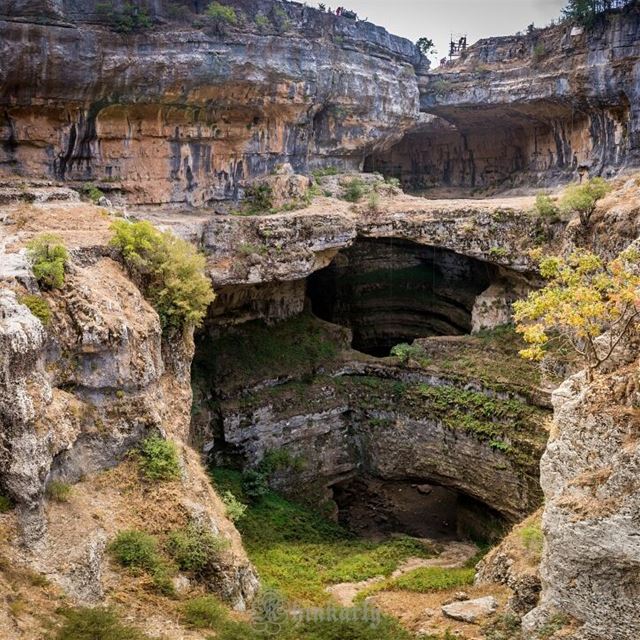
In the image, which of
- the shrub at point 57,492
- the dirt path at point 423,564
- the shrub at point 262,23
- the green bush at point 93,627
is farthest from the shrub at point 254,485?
the shrub at point 262,23

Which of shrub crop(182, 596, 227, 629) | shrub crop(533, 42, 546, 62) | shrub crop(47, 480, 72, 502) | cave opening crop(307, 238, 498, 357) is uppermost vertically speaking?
shrub crop(533, 42, 546, 62)

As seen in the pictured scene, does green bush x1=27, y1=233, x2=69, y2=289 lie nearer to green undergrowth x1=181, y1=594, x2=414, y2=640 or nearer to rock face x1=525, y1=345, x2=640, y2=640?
green undergrowth x1=181, y1=594, x2=414, y2=640

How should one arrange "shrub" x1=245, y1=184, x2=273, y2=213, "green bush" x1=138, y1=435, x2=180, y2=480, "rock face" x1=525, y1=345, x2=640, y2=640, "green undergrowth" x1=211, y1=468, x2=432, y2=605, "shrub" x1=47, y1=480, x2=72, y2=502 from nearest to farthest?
"rock face" x1=525, y1=345, x2=640, y2=640 < "shrub" x1=47, y1=480, x2=72, y2=502 < "green bush" x1=138, y1=435, x2=180, y2=480 < "green undergrowth" x1=211, y1=468, x2=432, y2=605 < "shrub" x1=245, y1=184, x2=273, y2=213

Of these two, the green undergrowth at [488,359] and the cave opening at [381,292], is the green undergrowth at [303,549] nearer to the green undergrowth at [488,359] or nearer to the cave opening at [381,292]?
the green undergrowth at [488,359]

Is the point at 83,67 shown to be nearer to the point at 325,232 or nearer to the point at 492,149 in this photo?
the point at 325,232

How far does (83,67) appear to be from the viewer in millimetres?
18688

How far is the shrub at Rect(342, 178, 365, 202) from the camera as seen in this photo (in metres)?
23.2

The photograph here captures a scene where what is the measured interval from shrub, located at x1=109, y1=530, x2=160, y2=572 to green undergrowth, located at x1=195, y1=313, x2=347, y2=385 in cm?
1036

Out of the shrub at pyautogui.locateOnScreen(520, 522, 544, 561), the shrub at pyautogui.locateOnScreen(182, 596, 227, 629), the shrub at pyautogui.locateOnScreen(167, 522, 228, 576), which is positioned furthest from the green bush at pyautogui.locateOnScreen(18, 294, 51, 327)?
the shrub at pyautogui.locateOnScreen(520, 522, 544, 561)

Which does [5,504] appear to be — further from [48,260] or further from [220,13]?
[220,13]

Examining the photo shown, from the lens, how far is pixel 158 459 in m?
11.3

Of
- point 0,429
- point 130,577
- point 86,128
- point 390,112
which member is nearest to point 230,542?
point 130,577

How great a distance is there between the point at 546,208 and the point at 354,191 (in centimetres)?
682

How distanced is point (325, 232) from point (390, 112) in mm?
7667
